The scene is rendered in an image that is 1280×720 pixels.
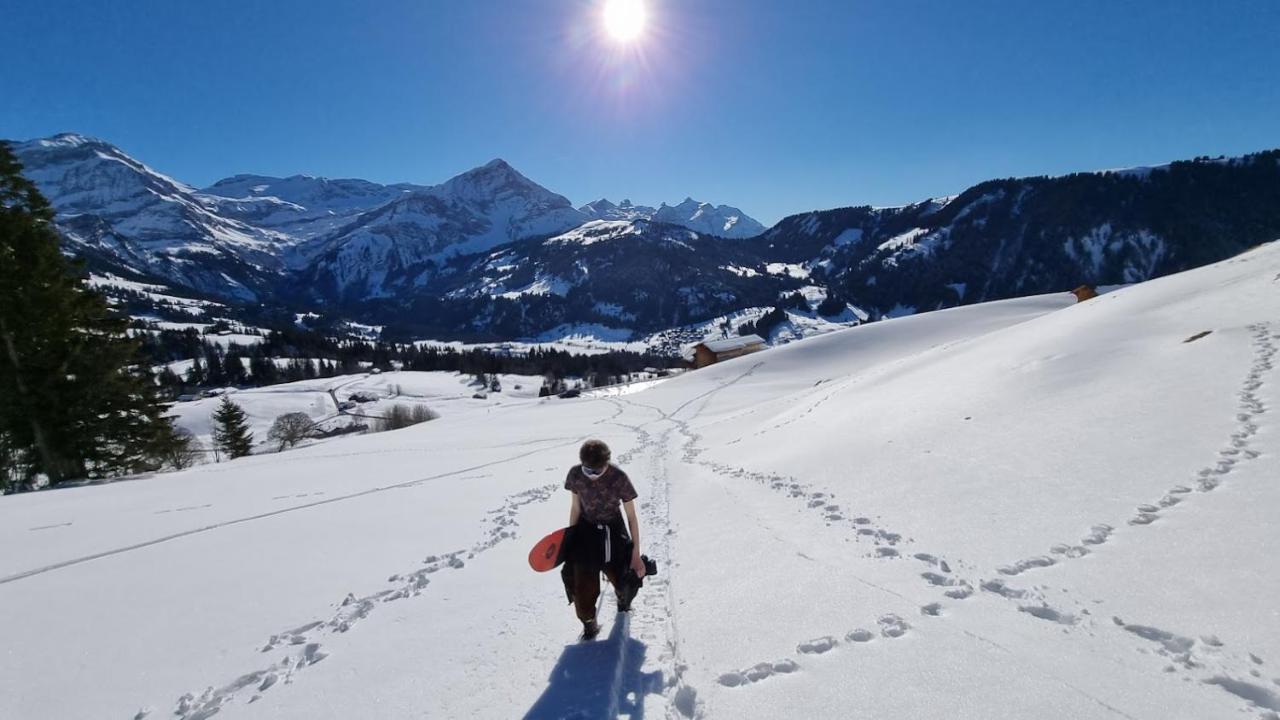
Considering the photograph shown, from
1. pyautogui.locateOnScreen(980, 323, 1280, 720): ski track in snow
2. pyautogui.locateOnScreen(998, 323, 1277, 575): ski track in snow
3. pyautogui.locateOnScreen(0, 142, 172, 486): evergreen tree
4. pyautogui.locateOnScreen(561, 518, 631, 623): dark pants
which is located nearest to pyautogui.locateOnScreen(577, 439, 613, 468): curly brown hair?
pyautogui.locateOnScreen(561, 518, 631, 623): dark pants

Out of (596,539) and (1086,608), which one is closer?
(1086,608)

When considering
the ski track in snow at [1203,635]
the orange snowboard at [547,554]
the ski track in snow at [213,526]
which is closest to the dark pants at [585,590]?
the orange snowboard at [547,554]

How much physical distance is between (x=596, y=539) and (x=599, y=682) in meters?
1.52

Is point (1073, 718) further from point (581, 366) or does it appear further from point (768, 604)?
point (581, 366)

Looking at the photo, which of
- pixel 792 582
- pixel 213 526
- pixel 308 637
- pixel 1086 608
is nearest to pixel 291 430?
pixel 213 526

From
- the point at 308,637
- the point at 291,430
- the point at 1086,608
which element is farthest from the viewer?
the point at 291,430

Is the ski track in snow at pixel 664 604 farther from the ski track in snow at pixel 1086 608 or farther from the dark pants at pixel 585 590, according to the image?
the dark pants at pixel 585 590

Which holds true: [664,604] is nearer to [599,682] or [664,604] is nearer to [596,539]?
[596,539]

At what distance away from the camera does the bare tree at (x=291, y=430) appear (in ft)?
263

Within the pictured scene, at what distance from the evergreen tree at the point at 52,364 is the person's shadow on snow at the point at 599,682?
87.2 feet

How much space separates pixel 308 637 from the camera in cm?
667

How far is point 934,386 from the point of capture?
1952 cm

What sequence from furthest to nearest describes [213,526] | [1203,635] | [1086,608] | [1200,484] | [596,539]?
1. [213,526]
2. [1200,484]
3. [596,539]
4. [1086,608]
5. [1203,635]

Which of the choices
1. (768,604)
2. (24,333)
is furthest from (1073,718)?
(24,333)
